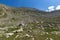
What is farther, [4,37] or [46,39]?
[4,37]

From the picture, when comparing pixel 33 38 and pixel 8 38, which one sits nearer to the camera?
pixel 33 38


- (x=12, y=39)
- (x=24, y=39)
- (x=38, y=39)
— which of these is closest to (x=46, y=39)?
(x=38, y=39)

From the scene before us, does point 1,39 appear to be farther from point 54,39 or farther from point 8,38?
point 54,39

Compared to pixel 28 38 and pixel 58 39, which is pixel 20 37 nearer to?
pixel 28 38

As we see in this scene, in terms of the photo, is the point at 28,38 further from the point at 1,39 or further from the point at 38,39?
the point at 1,39

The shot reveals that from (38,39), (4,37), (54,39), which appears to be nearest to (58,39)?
(54,39)

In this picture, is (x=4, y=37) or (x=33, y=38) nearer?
(x=33, y=38)

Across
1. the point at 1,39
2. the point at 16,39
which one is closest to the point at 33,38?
the point at 16,39
